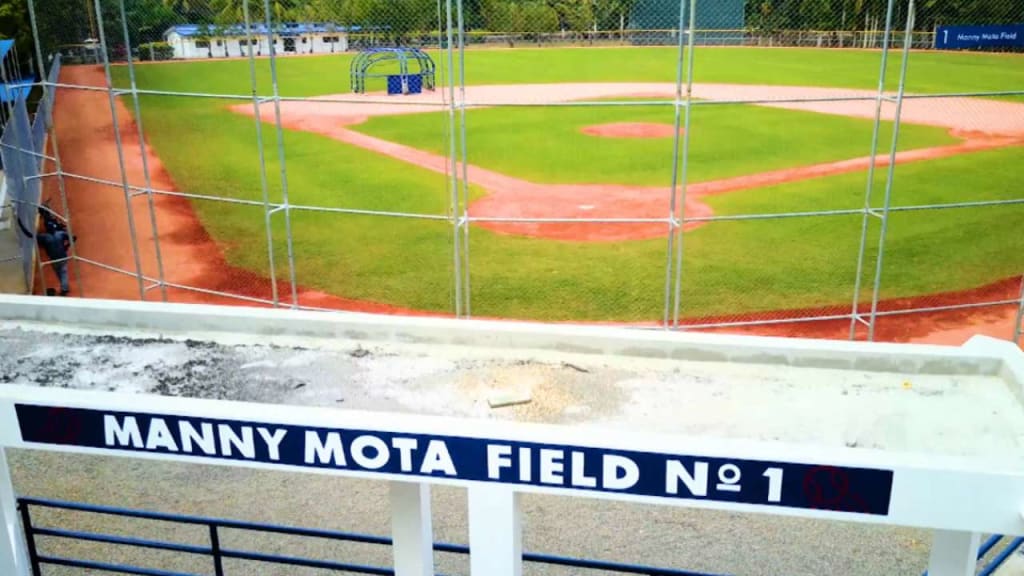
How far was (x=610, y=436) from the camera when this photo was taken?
279 centimetres

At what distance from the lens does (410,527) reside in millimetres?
3301

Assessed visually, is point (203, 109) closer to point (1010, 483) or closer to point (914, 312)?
point (914, 312)

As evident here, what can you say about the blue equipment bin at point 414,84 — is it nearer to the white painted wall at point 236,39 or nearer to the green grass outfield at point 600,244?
the green grass outfield at point 600,244

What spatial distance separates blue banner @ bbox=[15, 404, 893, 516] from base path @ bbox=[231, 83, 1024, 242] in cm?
735

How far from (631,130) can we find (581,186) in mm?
5725

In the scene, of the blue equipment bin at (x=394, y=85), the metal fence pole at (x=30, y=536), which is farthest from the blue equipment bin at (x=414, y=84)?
the metal fence pole at (x=30, y=536)

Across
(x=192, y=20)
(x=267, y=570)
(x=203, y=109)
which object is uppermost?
(x=192, y=20)

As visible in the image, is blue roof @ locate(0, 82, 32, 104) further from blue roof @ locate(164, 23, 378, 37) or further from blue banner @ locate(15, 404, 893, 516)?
blue banner @ locate(15, 404, 893, 516)

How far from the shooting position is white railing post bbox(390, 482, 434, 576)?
10.8 feet

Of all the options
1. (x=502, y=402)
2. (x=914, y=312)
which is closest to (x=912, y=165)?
(x=914, y=312)

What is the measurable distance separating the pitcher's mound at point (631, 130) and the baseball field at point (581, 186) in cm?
12

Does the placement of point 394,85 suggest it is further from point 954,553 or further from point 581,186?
point 954,553

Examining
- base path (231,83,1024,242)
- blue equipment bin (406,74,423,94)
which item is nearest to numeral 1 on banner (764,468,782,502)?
base path (231,83,1024,242)

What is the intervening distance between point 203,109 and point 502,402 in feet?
73.5
